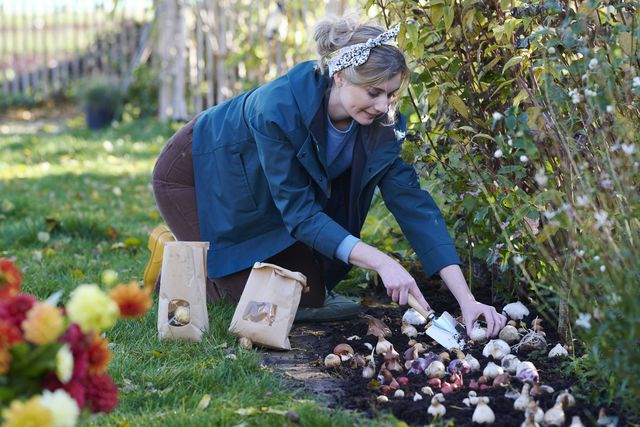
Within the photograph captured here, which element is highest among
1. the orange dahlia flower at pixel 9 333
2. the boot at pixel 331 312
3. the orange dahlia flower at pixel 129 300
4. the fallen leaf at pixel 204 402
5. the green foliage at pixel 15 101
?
the orange dahlia flower at pixel 129 300

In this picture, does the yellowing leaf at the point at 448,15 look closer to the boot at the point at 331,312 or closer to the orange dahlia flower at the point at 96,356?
the boot at the point at 331,312

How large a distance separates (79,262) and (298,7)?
496 centimetres

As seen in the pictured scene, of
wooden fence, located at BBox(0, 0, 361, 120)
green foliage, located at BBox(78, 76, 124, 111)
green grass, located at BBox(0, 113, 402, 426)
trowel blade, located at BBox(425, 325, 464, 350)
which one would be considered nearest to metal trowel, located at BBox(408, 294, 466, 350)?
trowel blade, located at BBox(425, 325, 464, 350)

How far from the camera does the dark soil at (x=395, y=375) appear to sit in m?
2.36

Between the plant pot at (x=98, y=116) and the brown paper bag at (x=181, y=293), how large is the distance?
653 cm

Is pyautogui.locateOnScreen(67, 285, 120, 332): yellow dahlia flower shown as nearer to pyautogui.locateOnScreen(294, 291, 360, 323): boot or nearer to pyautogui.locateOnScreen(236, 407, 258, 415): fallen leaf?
pyautogui.locateOnScreen(236, 407, 258, 415): fallen leaf

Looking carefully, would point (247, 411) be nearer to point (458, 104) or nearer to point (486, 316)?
point (486, 316)

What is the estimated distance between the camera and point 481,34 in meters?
3.08

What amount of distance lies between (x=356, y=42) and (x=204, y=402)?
4.36ft

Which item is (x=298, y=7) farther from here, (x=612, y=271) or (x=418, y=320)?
(x=612, y=271)

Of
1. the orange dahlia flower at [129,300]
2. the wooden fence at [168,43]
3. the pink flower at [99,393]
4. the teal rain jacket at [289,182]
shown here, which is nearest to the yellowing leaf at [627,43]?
the teal rain jacket at [289,182]

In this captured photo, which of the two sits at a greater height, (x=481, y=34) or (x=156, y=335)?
(x=481, y=34)

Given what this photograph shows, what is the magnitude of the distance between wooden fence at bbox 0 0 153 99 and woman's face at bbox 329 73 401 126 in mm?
7900

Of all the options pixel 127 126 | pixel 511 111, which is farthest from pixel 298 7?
pixel 511 111
